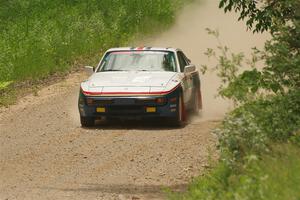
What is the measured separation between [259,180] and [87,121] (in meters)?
9.36

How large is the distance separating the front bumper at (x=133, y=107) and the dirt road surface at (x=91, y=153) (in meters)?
0.30

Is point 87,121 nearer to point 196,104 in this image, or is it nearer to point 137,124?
point 137,124

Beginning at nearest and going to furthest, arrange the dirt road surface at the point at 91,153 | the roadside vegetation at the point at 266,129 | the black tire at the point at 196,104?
1. the roadside vegetation at the point at 266,129
2. the dirt road surface at the point at 91,153
3. the black tire at the point at 196,104

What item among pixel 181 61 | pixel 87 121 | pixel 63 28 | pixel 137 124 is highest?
pixel 181 61

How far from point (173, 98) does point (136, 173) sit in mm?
4678

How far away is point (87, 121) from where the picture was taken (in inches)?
659

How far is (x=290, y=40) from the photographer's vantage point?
35.3 feet

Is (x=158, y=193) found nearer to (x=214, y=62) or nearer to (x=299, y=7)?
(x=299, y=7)

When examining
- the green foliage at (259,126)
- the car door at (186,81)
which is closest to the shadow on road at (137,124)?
the car door at (186,81)

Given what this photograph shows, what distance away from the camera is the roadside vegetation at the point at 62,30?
83.8 ft

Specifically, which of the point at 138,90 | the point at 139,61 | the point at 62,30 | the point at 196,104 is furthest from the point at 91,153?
the point at 62,30

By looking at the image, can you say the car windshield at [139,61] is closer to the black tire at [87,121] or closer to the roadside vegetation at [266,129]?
the black tire at [87,121]

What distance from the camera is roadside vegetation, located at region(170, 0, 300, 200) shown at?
25.5ft

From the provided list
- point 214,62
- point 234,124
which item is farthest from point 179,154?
point 214,62
